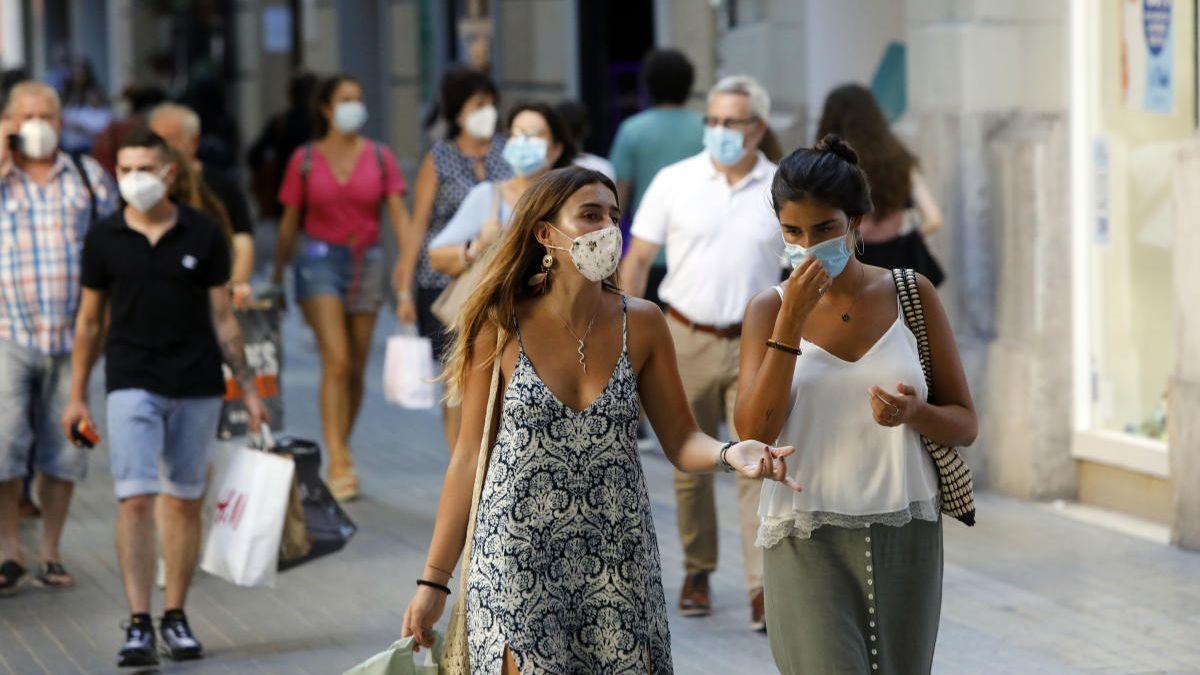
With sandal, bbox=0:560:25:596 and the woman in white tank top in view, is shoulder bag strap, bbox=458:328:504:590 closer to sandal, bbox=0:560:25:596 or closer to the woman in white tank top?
the woman in white tank top

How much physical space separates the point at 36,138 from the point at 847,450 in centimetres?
456

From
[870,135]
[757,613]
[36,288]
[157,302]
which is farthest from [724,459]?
[870,135]

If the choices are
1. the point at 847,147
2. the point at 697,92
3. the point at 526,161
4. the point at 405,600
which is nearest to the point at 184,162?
the point at 526,161

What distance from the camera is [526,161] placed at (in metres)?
7.97

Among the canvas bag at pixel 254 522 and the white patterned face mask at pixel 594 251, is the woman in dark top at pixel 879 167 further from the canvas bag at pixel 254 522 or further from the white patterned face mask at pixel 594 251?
the white patterned face mask at pixel 594 251

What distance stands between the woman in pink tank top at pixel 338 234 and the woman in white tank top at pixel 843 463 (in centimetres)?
572

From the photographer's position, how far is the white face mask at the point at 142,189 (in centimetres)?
686

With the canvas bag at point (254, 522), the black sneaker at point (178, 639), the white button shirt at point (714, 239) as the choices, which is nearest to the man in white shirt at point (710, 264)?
the white button shirt at point (714, 239)

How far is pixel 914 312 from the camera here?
14.7 feet

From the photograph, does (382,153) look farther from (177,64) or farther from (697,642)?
(177,64)

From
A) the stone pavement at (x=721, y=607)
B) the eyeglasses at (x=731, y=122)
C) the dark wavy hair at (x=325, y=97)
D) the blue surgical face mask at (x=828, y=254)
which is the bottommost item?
the stone pavement at (x=721, y=607)

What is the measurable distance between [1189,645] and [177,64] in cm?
2825

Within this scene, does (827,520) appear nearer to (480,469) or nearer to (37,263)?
(480,469)

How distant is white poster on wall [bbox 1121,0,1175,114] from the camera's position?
29.3 ft
